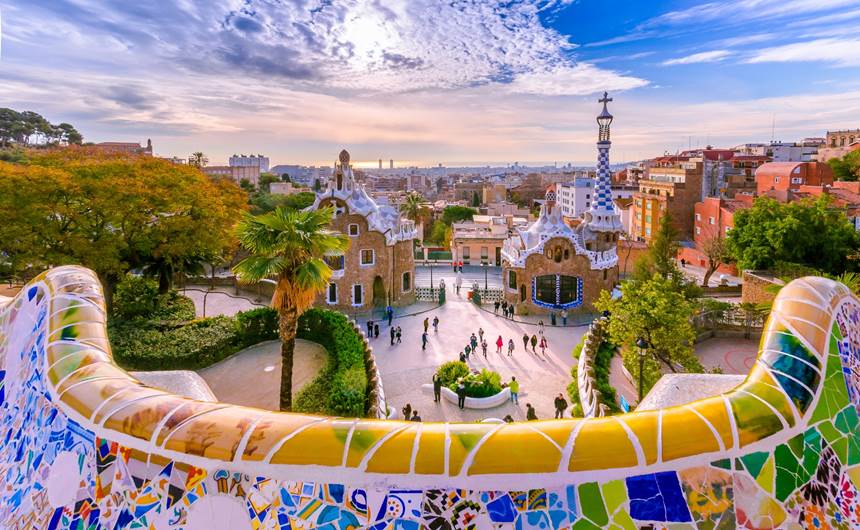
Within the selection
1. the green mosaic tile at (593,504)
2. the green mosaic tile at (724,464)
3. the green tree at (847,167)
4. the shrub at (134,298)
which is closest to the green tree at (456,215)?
the green tree at (847,167)

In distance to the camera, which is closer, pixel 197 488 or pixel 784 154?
pixel 197 488

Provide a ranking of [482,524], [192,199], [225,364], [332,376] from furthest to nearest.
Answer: [192,199]
[225,364]
[332,376]
[482,524]

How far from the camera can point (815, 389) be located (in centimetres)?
488

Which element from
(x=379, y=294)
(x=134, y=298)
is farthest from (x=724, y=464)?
(x=379, y=294)

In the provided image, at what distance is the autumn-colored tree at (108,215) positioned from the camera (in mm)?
22219

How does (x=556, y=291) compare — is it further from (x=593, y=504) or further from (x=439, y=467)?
(x=439, y=467)

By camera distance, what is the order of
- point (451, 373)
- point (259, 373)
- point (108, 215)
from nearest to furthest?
point (259, 373) → point (451, 373) → point (108, 215)

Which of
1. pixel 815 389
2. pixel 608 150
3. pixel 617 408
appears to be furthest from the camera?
pixel 608 150

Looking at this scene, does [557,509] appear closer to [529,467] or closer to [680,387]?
[529,467]

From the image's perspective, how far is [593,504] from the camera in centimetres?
399

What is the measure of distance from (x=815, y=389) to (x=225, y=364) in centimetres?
2014

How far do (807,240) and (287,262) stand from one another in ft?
96.7

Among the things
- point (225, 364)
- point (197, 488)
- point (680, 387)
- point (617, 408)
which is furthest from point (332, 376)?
point (197, 488)

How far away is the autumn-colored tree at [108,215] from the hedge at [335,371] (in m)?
6.37
